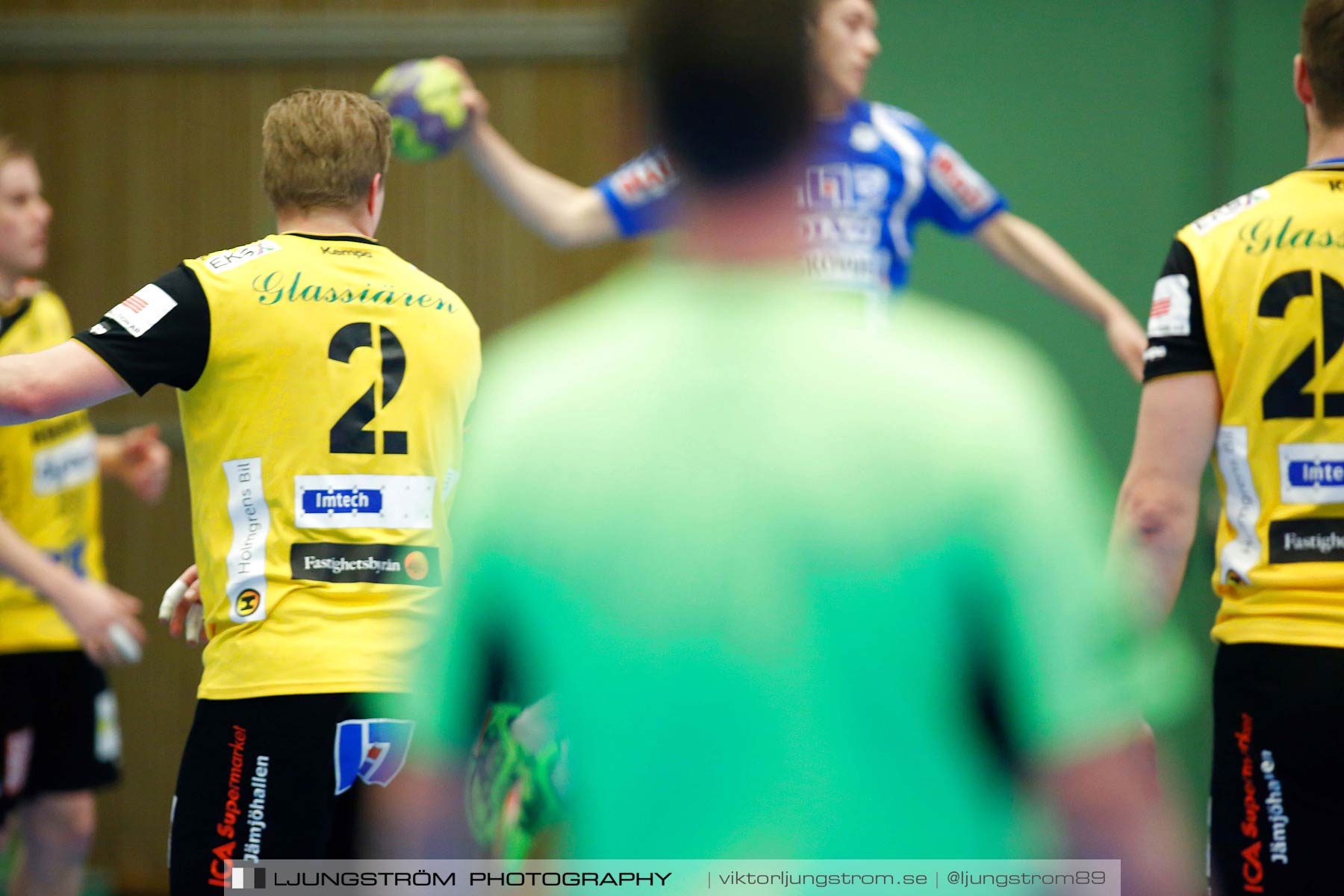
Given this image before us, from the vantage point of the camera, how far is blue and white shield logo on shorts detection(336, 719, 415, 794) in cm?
264

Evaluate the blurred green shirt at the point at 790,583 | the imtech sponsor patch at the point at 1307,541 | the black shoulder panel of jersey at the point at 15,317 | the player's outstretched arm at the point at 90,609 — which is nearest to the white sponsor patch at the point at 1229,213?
the imtech sponsor patch at the point at 1307,541

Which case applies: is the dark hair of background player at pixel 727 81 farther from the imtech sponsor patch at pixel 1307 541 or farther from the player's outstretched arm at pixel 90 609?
the player's outstretched arm at pixel 90 609

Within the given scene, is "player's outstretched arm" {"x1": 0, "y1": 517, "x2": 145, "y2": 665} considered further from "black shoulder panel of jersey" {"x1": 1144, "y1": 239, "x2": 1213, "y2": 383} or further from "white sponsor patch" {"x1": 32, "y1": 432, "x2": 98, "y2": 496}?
"black shoulder panel of jersey" {"x1": 1144, "y1": 239, "x2": 1213, "y2": 383}

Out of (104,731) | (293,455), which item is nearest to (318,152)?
(293,455)

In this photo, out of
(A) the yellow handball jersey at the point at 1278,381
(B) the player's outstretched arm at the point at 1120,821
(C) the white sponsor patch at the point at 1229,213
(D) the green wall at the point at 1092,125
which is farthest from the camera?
(D) the green wall at the point at 1092,125

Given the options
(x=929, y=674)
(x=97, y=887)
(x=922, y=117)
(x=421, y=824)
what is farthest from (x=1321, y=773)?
(x=97, y=887)

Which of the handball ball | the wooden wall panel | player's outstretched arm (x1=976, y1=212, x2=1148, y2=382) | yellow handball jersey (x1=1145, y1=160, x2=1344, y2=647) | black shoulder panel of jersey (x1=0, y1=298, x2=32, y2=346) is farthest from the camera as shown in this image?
the wooden wall panel

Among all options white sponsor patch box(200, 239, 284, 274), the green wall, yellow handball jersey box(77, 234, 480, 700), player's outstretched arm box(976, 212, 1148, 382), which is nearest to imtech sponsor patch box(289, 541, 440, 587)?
yellow handball jersey box(77, 234, 480, 700)

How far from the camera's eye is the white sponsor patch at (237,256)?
2.71m

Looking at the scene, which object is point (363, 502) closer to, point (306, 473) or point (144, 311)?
point (306, 473)

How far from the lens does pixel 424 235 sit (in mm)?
6355

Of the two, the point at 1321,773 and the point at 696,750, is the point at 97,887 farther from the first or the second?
the point at 696,750

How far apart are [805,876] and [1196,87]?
226 inches

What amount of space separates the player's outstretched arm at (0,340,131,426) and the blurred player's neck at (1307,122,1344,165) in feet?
7.22
